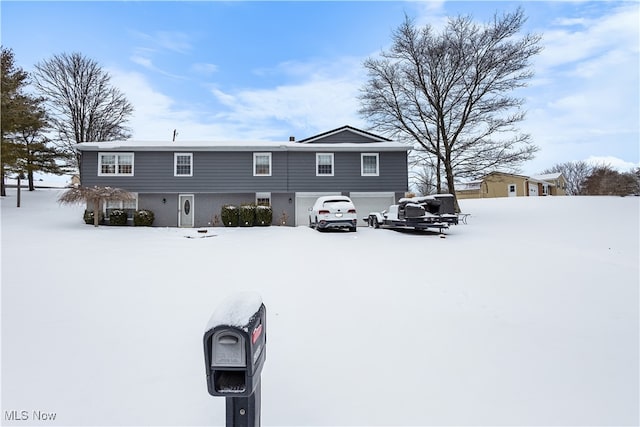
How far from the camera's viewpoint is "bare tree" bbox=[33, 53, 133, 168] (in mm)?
25359

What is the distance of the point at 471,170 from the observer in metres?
21.0

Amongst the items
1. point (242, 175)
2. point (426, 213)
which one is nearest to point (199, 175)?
point (242, 175)

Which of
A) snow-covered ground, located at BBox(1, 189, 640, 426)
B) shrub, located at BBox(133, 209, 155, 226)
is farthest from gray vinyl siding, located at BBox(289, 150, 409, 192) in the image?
snow-covered ground, located at BBox(1, 189, 640, 426)

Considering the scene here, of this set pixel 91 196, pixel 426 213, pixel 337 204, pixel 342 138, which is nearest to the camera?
pixel 426 213

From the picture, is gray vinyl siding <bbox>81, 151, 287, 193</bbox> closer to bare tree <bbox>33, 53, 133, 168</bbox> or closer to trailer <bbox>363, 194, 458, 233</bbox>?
trailer <bbox>363, 194, 458, 233</bbox>

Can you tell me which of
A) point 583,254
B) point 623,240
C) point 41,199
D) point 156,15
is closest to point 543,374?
point 583,254

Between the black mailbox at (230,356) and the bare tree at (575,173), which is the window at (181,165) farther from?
the bare tree at (575,173)

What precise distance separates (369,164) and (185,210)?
10.7 metres

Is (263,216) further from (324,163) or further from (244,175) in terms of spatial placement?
(324,163)

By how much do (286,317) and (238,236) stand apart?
8.47m

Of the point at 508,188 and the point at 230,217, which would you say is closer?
the point at 230,217

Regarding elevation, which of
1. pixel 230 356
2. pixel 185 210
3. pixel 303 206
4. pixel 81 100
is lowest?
pixel 230 356

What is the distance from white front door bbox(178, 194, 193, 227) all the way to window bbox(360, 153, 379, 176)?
987cm
